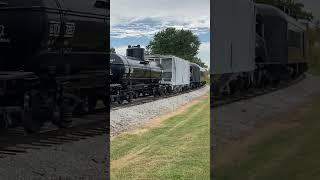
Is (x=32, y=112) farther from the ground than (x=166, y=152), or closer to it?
farther from the ground

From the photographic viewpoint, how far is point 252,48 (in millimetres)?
6605

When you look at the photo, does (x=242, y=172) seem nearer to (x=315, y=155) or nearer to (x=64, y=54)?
(x=315, y=155)

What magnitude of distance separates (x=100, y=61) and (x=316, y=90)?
17.6 ft

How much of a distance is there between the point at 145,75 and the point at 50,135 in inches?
231

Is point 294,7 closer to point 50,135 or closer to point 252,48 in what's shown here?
point 252,48

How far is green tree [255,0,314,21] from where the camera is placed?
5.82 meters

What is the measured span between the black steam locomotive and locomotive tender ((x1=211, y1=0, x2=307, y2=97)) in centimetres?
385

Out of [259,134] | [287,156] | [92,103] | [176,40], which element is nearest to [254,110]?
[259,134]

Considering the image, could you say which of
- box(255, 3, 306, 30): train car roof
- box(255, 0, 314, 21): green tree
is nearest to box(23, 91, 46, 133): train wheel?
box(255, 3, 306, 30): train car roof

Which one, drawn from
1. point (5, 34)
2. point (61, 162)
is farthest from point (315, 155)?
point (5, 34)

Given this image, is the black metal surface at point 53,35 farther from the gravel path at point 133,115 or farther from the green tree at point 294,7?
the green tree at point 294,7

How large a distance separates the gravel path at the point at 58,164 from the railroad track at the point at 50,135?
0.35m

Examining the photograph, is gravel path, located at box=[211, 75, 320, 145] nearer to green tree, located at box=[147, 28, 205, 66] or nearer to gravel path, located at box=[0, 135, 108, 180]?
green tree, located at box=[147, 28, 205, 66]

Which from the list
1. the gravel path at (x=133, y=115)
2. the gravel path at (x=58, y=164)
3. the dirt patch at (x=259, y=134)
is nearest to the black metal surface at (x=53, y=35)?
the gravel path at (x=133, y=115)
